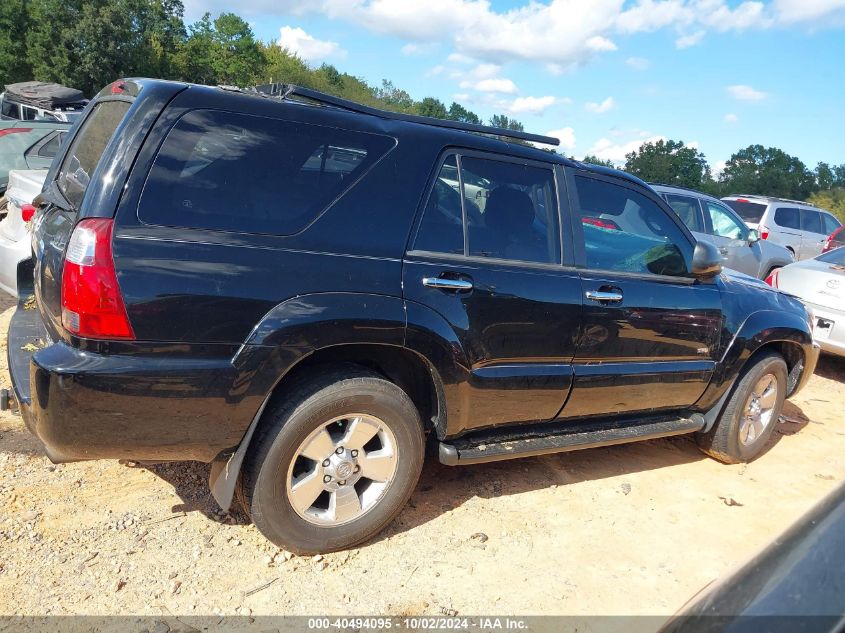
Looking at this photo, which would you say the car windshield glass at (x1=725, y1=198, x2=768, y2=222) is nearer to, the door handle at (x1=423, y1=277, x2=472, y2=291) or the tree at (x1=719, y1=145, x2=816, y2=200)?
the door handle at (x1=423, y1=277, x2=472, y2=291)

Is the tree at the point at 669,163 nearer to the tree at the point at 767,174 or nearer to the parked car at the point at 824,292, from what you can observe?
the tree at the point at 767,174

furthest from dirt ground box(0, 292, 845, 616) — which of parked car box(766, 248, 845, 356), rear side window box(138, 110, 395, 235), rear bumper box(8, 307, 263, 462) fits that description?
parked car box(766, 248, 845, 356)

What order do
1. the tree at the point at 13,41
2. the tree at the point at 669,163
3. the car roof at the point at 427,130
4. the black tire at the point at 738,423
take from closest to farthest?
the car roof at the point at 427,130 → the black tire at the point at 738,423 → the tree at the point at 13,41 → the tree at the point at 669,163

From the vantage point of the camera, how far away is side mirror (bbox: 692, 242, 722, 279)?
13.3ft

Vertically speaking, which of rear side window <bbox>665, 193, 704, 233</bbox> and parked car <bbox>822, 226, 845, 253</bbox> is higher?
rear side window <bbox>665, 193, 704, 233</bbox>

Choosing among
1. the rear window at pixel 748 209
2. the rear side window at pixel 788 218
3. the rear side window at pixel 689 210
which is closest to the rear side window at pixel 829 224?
the rear side window at pixel 788 218

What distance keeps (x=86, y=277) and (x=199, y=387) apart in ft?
1.88

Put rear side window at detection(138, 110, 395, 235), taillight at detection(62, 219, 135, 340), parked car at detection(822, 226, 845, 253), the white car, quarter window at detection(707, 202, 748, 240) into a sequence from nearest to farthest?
1. taillight at detection(62, 219, 135, 340)
2. rear side window at detection(138, 110, 395, 235)
3. the white car
4. quarter window at detection(707, 202, 748, 240)
5. parked car at detection(822, 226, 845, 253)

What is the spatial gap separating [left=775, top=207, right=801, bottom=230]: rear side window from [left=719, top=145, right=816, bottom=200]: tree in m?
44.8

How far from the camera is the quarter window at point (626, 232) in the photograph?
3783 mm

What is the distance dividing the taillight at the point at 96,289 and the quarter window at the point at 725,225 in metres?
9.54

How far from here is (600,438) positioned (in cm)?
384

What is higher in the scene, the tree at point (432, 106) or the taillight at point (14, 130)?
the tree at point (432, 106)

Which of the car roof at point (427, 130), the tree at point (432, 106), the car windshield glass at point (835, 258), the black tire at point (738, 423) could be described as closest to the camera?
the car roof at point (427, 130)
